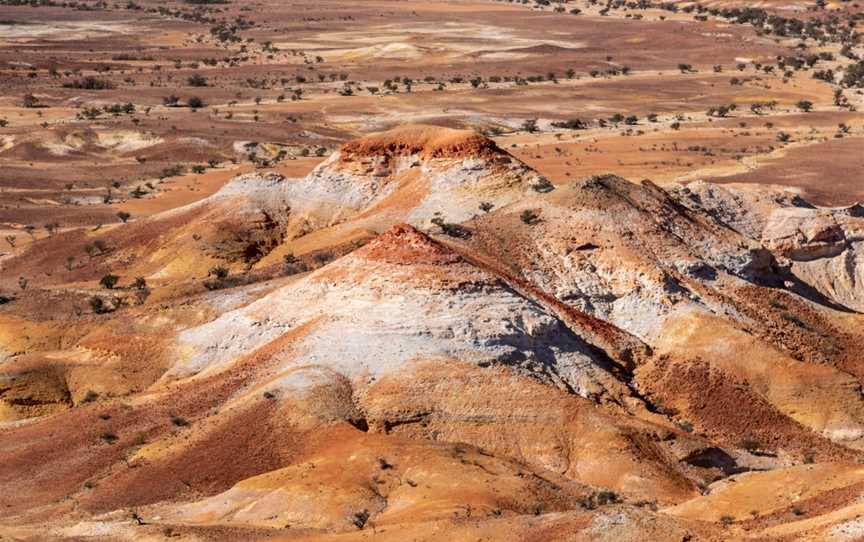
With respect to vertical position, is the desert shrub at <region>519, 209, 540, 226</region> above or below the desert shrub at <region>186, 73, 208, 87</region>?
above

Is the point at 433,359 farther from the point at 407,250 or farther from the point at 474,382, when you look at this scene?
the point at 407,250

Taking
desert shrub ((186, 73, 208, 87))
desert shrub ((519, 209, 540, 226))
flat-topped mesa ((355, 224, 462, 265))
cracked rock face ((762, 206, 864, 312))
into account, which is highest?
flat-topped mesa ((355, 224, 462, 265))

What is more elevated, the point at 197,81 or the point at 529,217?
the point at 529,217

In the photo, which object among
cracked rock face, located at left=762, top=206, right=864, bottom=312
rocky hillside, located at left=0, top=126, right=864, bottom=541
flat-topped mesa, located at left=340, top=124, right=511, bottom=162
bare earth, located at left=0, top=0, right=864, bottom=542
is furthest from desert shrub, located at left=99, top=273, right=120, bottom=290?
cracked rock face, located at left=762, top=206, right=864, bottom=312

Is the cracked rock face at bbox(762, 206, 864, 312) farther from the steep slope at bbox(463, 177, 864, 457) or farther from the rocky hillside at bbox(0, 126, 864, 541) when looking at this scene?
the steep slope at bbox(463, 177, 864, 457)

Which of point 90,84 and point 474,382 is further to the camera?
point 90,84

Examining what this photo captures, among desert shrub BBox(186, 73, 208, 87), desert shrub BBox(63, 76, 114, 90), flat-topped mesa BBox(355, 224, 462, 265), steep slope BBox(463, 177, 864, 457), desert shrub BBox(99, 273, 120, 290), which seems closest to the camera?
flat-topped mesa BBox(355, 224, 462, 265)

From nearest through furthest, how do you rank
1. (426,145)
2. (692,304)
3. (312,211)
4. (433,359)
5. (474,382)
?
(474,382) < (433,359) < (692,304) < (426,145) < (312,211)

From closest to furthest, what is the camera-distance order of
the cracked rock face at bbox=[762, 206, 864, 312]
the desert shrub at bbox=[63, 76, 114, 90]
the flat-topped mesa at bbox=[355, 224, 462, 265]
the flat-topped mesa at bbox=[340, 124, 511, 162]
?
the flat-topped mesa at bbox=[355, 224, 462, 265]
the cracked rock face at bbox=[762, 206, 864, 312]
the flat-topped mesa at bbox=[340, 124, 511, 162]
the desert shrub at bbox=[63, 76, 114, 90]

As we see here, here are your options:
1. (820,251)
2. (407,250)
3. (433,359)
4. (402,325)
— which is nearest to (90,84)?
(820,251)
